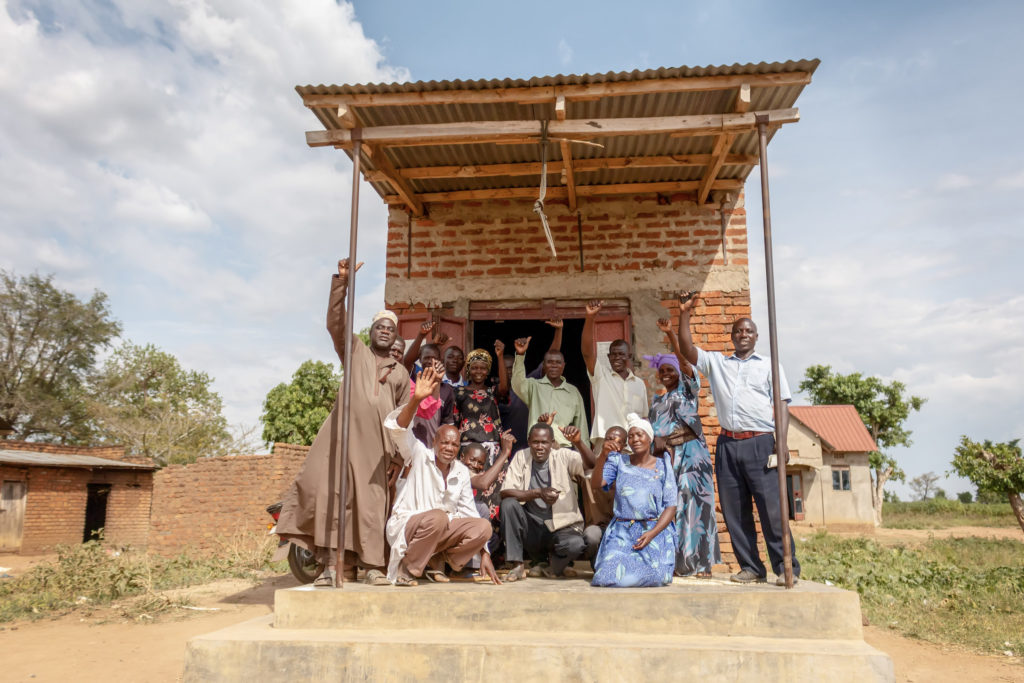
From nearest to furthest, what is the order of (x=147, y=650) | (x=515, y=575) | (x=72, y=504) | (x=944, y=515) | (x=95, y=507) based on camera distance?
(x=515, y=575)
(x=147, y=650)
(x=72, y=504)
(x=95, y=507)
(x=944, y=515)

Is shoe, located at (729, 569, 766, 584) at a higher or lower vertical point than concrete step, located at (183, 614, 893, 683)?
higher

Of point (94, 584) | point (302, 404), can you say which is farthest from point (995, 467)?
point (302, 404)

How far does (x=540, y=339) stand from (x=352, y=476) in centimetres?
517

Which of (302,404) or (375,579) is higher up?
(302,404)

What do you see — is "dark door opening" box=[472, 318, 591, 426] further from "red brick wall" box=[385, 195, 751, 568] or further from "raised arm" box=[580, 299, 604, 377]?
"raised arm" box=[580, 299, 604, 377]

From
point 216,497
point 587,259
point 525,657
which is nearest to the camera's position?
point 525,657

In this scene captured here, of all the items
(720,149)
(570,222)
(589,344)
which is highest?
(720,149)

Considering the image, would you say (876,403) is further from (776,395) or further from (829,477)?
(776,395)

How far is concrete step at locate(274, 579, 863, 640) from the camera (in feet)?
12.2

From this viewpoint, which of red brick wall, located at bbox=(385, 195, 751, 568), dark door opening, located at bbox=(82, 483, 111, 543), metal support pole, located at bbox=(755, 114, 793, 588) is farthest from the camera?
dark door opening, located at bbox=(82, 483, 111, 543)

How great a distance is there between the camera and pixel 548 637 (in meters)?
3.75

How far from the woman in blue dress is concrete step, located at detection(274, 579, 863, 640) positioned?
176mm

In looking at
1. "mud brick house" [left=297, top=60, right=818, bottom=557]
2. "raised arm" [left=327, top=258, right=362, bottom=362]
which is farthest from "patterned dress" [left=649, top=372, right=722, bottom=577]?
"raised arm" [left=327, top=258, right=362, bottom=362]

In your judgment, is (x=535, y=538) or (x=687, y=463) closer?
(x=535, y=538)
